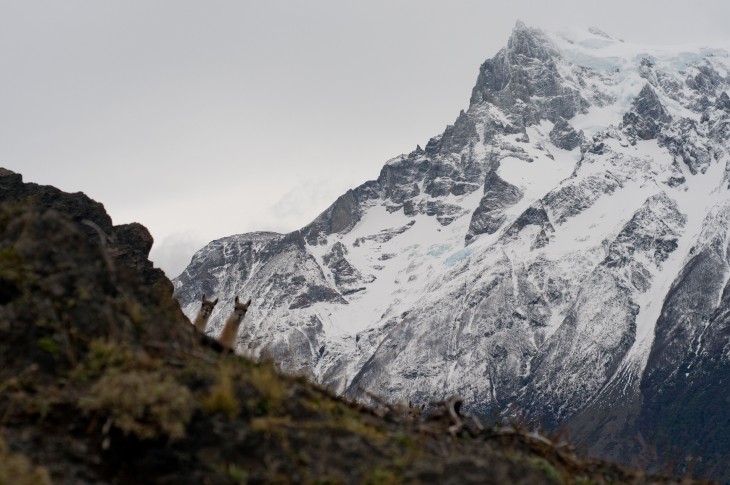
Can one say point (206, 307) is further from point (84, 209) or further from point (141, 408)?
point (141, 408)

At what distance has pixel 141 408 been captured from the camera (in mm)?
7363

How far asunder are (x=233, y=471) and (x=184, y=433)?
647mm

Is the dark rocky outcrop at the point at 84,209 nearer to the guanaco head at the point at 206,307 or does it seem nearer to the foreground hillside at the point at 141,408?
the guanaco head at the point at 206,307

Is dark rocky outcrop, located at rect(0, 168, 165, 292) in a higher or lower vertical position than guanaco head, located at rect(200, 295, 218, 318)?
higher

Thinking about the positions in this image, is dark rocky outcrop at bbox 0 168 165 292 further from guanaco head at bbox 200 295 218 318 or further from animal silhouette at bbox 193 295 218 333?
animal silhouette at bbox 193 295 218 333

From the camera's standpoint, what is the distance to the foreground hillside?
7203 mm

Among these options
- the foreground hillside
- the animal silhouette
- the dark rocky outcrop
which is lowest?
the foreground hillside

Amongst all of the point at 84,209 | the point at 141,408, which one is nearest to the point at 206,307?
the point at 84,209

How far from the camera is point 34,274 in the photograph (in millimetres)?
8539

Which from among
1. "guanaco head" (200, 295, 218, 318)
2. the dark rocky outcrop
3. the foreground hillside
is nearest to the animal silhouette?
"guanaco head" (200, 295, 218, 318)

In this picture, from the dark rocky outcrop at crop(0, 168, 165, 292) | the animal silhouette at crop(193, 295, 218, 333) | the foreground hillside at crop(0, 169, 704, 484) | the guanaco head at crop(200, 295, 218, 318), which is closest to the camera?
the foreground hillside at crop(0, 169, 704, 484)

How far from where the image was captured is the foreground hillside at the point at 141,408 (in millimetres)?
Answer: 7203

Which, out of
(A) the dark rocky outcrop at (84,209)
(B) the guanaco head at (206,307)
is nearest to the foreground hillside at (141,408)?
(B) the guanaco head at (206,307)

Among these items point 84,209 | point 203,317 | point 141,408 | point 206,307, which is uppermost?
point 84,209
